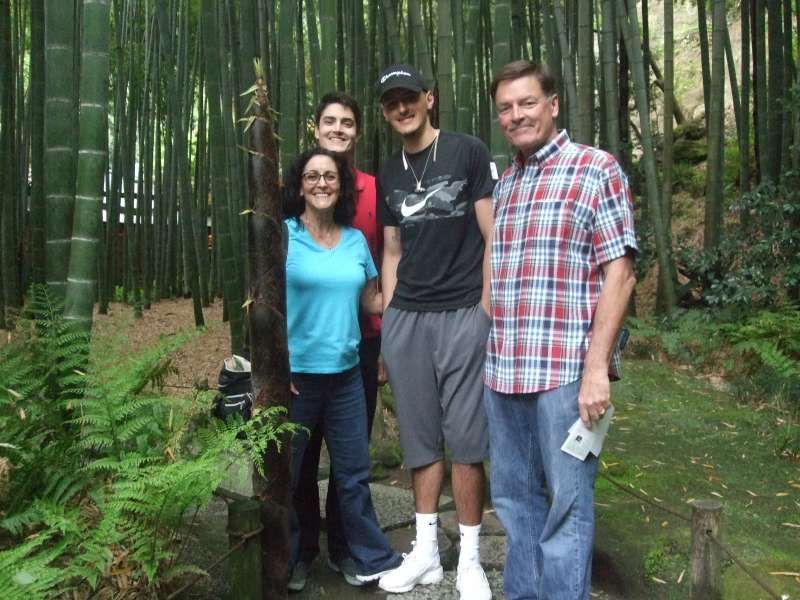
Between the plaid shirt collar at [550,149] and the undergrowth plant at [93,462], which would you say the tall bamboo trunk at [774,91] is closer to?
the plaid shirt collar at [550,149]

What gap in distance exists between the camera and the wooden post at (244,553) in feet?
5.83

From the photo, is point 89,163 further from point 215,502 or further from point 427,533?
point 427,533

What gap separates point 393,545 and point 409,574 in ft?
1.33

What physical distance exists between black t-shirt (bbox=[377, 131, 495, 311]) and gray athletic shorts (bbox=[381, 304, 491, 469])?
0.05 metres

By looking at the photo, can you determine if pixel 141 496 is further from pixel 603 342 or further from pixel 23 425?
pixel 603 342

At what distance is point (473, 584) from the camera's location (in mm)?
2025

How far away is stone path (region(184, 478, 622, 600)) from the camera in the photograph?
2123mm

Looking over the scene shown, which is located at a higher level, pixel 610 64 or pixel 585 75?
pixel 610 64

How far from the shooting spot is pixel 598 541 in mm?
2570

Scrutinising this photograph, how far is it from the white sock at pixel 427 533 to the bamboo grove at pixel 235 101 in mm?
1065

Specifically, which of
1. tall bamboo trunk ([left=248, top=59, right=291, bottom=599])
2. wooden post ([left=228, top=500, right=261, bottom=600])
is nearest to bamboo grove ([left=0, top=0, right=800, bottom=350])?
tall bamboo trunk ([left=248, top=59, right=291, bottom=599])

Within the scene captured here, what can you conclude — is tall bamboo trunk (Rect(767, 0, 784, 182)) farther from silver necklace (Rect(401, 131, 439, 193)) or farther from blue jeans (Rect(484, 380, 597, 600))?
blue jeans (Rect(484, 380, 597, 600))

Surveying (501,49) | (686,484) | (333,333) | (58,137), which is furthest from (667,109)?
(58,137)

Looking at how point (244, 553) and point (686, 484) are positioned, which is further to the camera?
point (686, 484)
